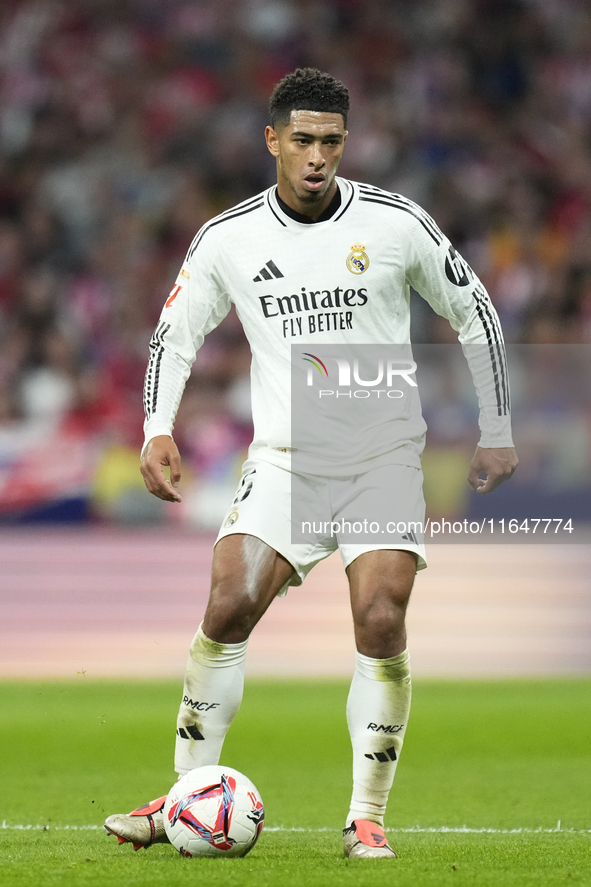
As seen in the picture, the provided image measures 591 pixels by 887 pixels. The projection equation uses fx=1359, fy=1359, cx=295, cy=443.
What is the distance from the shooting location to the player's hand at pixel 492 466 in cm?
422

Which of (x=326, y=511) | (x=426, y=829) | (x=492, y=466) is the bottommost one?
(x=426, y=829)

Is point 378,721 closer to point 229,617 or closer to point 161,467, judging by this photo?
point 229,617

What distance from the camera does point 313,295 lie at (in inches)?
162

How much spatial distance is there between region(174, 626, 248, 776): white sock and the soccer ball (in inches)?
9.1

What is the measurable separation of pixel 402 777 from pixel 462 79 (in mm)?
9380

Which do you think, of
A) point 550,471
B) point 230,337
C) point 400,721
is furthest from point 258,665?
point 400,721

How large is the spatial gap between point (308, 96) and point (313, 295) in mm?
608

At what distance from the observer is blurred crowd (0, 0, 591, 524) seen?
1190 cm

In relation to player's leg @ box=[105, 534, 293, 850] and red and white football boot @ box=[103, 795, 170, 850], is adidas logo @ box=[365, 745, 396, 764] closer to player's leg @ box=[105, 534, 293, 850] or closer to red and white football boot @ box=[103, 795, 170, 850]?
player's leg @ box=[105, 534, 293, 850]

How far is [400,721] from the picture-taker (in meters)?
4.04

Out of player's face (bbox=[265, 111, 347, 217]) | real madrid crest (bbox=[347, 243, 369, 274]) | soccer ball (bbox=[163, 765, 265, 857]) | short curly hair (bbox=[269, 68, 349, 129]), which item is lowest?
soccer ball (bbox=[163, 765, 265, 857])

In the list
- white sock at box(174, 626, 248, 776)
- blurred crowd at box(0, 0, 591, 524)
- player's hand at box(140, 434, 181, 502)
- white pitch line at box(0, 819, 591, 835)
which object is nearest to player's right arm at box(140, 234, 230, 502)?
player's hand at box(140, 434, 181, 502)

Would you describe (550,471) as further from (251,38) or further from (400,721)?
(251,38)

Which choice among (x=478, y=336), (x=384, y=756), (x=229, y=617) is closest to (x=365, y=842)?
(x=384, y=756)
